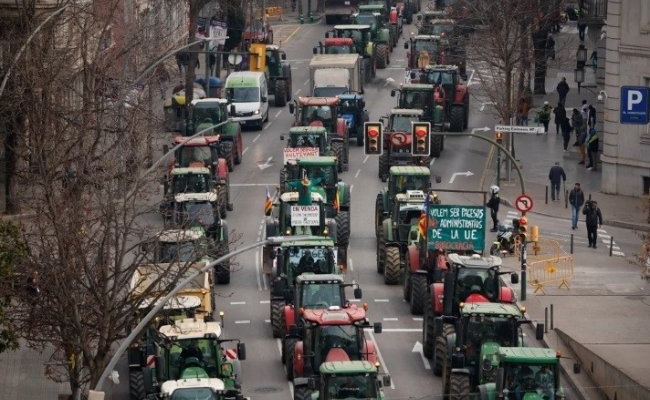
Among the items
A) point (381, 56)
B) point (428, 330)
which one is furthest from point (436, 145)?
point (428, 330)

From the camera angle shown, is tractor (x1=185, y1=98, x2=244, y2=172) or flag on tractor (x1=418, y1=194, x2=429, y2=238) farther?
tractor (x1=185, y1=98, x2=244, y2=172)

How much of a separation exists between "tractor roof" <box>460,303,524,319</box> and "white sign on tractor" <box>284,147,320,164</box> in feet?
73.8

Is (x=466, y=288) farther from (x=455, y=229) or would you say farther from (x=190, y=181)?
(x=190, y=181)

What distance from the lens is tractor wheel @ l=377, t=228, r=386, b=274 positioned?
58.0 m

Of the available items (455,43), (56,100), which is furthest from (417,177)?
(455,43)

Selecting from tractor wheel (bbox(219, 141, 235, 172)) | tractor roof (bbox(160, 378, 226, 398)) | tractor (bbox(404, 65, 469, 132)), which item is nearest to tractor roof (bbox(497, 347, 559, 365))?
tractor roof (bbox(160, 378, 226, 398))

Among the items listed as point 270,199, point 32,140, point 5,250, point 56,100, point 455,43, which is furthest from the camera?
point 455,43

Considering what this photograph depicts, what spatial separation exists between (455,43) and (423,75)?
10.3 metres

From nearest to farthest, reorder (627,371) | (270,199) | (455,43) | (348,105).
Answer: (627,371), (270,199), (348,105), (455,43)

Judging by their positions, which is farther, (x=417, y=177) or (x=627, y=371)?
(x=417, y=177)

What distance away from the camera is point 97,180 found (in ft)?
156

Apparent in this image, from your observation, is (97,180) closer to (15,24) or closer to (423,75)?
(15,24)

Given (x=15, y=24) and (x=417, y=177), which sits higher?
(x=15, y=24)

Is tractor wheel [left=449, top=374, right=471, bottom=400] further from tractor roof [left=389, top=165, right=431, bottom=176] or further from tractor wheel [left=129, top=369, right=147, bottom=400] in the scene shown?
tractor roof [left=389, top=165, right=431, bottom=176]
